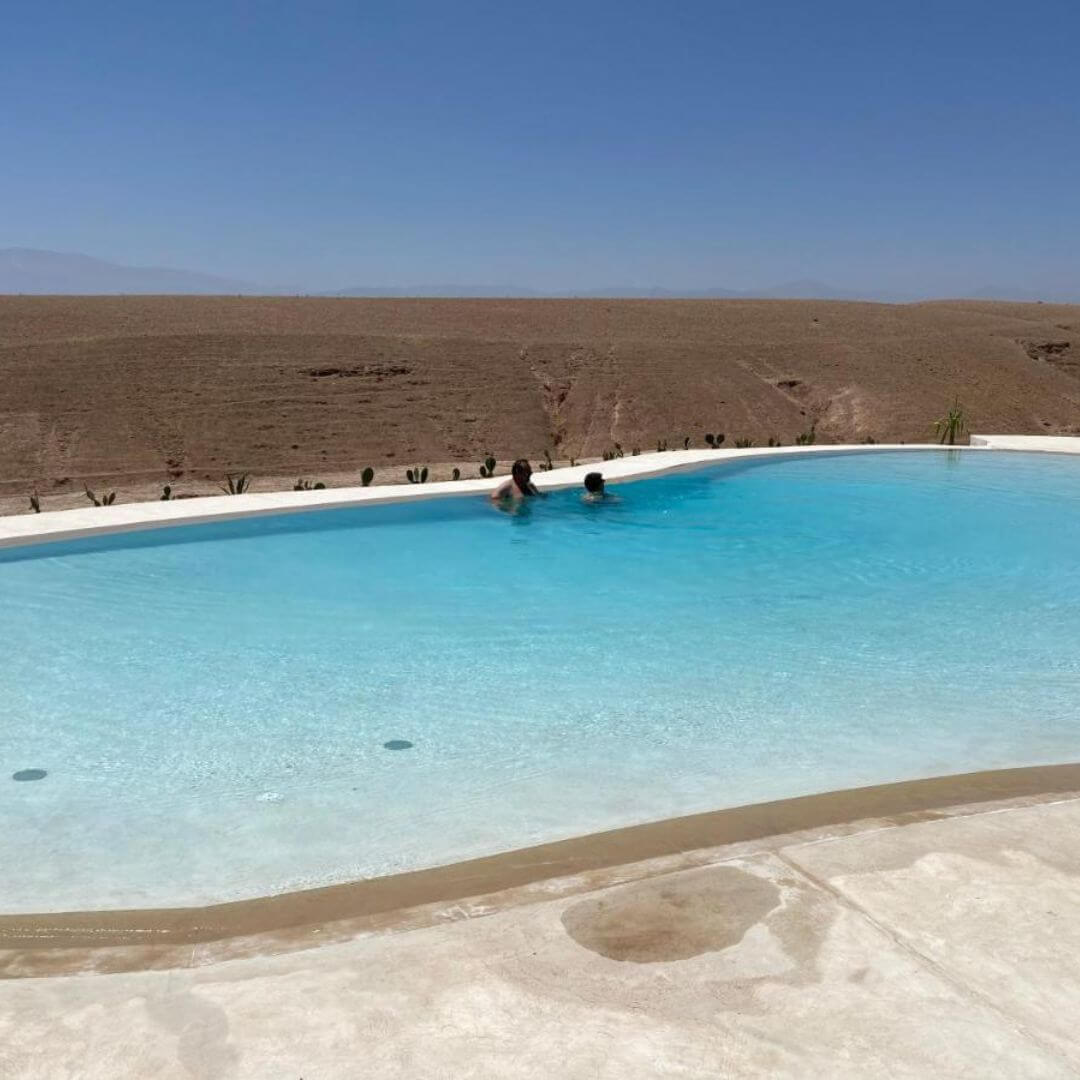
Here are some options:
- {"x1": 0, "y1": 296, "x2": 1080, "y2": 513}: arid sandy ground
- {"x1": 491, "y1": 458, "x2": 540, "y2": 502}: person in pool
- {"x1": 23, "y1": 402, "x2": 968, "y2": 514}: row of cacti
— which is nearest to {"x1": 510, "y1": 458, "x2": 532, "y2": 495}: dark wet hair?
{"x1": 491, "y1": 458, "x2": 540, "y2": 502}: person in pool

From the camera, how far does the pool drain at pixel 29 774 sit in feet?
19.2

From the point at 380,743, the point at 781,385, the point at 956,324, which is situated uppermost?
the point at 956,324

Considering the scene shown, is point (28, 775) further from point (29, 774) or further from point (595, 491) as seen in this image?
point (595, 491)

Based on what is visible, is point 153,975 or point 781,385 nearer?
point 153,975

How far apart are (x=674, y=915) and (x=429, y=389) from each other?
22.5 m

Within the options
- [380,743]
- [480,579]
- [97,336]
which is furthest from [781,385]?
[380,743]

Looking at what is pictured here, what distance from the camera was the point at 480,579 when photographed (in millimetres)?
10836

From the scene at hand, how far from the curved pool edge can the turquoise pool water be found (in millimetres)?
213

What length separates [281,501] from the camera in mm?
13664

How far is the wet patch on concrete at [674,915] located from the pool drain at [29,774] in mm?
3481

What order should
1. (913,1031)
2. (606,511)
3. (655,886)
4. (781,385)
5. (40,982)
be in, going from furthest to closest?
1. (781,385)
2. (606,511)
3. (655,886)
4. (40,982)
5. (913,1031)

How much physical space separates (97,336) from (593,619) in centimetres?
2191

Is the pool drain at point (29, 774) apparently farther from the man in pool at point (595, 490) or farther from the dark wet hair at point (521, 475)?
the man in pool at point (595, 490)

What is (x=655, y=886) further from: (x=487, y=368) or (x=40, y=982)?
(x=487, y=368)
